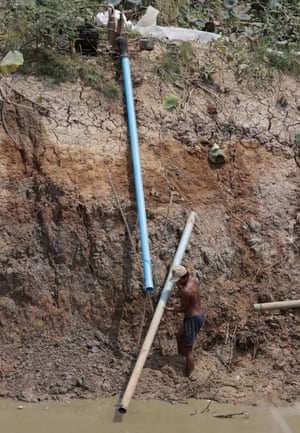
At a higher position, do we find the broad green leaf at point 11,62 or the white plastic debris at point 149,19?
the white plastic debris at point 149,19

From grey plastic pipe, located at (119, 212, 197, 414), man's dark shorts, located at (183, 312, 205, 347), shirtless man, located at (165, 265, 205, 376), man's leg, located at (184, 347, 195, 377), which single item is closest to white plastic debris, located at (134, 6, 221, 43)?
grey plastic pipe, located at (119, 212, 197, 414)

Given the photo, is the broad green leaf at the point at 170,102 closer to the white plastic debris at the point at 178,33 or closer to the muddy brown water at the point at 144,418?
the white plastic debris at the point at 178,33

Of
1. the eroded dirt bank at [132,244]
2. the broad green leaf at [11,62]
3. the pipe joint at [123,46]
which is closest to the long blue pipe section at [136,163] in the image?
the pipe joint at [123,46]

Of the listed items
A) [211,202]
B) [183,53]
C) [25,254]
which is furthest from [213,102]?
[25,254]

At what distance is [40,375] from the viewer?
5.66 meters

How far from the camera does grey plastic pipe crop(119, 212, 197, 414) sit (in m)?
5.32

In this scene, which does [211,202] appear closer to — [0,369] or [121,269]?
[121,269]

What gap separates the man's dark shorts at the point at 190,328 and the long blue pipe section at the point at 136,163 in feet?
1.29

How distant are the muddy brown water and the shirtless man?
0.42m

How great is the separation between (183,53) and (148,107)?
2.61ft

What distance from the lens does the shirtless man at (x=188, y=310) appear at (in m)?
5.71

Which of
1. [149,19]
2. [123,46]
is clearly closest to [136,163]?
[123,46]

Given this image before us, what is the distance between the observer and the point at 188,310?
573 cm

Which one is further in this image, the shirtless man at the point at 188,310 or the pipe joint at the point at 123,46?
the pipe joint at the point at 123,46
